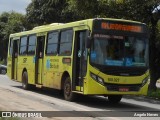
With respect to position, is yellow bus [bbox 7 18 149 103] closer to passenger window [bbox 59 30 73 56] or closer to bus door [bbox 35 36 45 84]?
passenger window [bbox 59 30 73 56]

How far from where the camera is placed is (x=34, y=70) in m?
21.1

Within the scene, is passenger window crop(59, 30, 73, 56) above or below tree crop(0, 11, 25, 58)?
below

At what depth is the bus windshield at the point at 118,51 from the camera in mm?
15664

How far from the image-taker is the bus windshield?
15.7m

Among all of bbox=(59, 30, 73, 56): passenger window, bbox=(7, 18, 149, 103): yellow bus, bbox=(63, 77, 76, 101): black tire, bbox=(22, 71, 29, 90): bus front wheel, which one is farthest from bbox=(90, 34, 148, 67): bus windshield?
bbox=(22, 71, 29, 90): bus front wheel

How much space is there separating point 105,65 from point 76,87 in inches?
61.9

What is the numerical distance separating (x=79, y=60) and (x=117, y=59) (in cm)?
142

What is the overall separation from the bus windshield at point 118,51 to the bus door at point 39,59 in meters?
5.19

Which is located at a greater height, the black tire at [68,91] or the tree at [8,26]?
the tree at [8,26]

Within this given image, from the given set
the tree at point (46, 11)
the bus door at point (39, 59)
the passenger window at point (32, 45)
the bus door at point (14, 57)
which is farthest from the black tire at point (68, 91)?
the tree at point (46, 11)

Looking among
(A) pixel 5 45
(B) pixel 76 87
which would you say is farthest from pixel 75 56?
(A) pixel 5 45

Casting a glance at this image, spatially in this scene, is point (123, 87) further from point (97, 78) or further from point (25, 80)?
point (25, 80)

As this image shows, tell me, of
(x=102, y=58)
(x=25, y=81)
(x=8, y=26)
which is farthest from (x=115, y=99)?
(x=8, y=26)

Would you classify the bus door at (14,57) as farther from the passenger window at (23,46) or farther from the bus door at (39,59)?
the bus door at (39,59)
